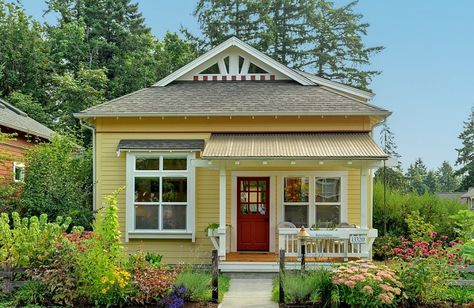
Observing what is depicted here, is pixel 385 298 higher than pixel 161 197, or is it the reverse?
pixel 161 197

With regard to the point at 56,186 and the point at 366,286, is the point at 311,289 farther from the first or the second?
the point at 56,186

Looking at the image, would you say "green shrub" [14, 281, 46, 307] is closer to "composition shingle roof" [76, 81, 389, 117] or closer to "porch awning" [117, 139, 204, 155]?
"porch awning" [117, 139, 204, 155]

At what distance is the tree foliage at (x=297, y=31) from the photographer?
118 feet

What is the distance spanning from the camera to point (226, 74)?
16.4 meters

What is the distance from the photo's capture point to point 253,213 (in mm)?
14469

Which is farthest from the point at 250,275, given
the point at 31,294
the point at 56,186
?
the point at 56,186

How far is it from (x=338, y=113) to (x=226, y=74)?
14.1ft

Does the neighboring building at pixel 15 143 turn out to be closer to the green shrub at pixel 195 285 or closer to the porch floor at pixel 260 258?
the porch floor at pixel 260 258

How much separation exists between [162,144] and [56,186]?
3.75 m

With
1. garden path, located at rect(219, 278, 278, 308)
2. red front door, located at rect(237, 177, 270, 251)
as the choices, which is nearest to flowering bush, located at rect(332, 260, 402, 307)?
garden path, located at rect(219, 278, 278, 308)

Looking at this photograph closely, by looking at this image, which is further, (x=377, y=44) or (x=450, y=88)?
(x=377, y=44)

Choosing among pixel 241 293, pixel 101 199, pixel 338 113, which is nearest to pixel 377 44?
pixel 338 113

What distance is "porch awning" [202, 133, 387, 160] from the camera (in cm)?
1235

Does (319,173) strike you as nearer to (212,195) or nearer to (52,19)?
(212,195)
